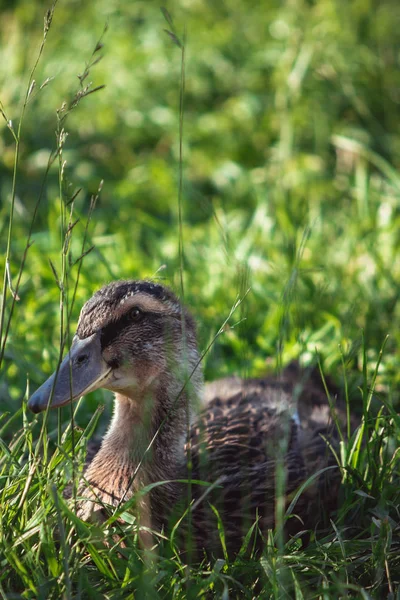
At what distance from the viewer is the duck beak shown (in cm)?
279

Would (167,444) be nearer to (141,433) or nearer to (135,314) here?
(141,433)

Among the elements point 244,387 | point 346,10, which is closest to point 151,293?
point 244,387

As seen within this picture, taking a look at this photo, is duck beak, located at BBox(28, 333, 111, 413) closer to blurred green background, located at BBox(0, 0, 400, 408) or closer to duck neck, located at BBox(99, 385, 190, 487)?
duck neck, located at BBox(99, 385, 190, 487)

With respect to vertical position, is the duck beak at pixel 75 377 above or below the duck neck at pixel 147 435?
above

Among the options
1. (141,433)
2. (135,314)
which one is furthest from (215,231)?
(141,433)

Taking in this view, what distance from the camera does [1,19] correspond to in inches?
321

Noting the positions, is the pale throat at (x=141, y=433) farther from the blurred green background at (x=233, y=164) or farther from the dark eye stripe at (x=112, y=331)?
the blurred green background at (x=233, y=164)

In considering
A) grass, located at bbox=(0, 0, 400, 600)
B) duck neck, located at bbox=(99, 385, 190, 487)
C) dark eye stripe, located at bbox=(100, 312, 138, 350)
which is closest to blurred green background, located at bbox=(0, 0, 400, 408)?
grass, located at bbox=(0, 0, 400, 600)

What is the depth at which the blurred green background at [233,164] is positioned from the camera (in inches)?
182

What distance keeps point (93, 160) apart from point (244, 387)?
303 cm

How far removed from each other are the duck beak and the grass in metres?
0.10

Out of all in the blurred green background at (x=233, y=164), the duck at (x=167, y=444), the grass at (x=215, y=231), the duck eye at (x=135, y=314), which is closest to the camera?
the grass at (x=215, y=231)

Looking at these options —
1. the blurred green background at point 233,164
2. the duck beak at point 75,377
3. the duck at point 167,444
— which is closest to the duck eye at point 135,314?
the duck at point 167,444

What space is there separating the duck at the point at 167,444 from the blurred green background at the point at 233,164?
34.0 inches
